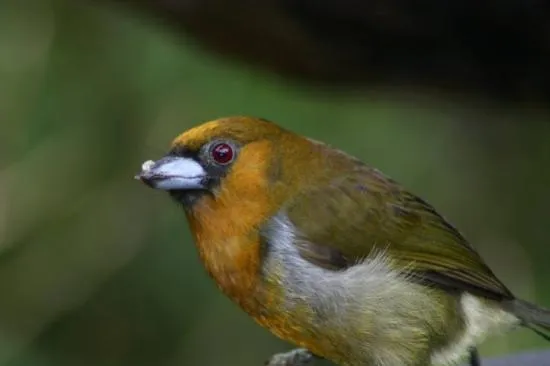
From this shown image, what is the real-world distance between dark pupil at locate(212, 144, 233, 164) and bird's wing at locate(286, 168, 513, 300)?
0.24 meters

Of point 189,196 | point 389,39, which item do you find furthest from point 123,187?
point 189,196

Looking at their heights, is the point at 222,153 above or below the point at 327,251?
above

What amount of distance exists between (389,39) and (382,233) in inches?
62.0

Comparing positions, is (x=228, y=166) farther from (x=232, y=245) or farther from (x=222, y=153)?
(x=232, y=245)

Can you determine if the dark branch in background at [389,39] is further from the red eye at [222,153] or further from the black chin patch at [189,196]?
the black chin patch at [189,196]

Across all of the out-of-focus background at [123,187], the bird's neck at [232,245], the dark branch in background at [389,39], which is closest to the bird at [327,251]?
the bird's neck at [232,245]

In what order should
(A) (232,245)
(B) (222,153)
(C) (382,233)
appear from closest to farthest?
(A) (232,245), (B) (222,153), (C) (382,233)

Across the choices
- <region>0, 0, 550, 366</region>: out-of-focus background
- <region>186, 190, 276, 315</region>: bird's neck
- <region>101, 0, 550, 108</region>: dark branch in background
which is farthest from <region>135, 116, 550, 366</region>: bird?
<region>0, 0, 550, 366</region>: out-of-focus background

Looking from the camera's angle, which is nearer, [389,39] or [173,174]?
[173,174]

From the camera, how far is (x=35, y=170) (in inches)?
289

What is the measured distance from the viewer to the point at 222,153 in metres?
4.33

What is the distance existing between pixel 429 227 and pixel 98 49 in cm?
358

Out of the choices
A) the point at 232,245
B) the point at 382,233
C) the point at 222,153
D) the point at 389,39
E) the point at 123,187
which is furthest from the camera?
the point at 123,187

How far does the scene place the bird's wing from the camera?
14.5 feet
